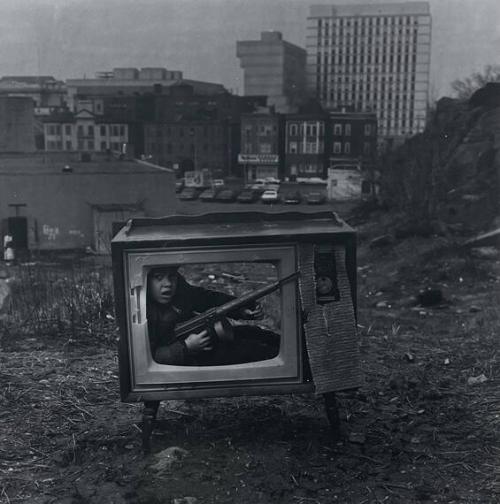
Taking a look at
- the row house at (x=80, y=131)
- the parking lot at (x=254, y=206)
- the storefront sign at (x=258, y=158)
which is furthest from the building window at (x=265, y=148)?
the parking lot at (x=254, y=206)

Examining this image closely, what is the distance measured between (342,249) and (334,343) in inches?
17.9

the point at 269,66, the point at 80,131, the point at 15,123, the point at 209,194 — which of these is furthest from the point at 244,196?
the point at 269,66

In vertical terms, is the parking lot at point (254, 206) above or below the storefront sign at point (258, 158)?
below

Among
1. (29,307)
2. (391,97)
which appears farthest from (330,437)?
(391,97)

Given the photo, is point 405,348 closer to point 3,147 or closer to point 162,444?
point 162,444

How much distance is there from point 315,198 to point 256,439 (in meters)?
30.9

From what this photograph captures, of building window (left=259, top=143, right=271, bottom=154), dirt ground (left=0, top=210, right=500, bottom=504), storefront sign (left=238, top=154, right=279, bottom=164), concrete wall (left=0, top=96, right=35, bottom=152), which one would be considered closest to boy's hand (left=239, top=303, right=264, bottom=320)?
dirt ground (left=0, top=210, right=500, bottom=504)

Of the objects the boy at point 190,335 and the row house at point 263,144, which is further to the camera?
the row house at point 263,144

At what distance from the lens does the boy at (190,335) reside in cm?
341

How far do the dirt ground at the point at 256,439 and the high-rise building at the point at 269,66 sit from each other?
6748 centimetres

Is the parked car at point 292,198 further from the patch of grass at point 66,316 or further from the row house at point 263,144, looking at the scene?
→ the patch of grass at point 66,316

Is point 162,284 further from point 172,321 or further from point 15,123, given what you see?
point 15,123

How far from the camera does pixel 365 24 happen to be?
7844 centimetres

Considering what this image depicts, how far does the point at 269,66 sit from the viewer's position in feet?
235
